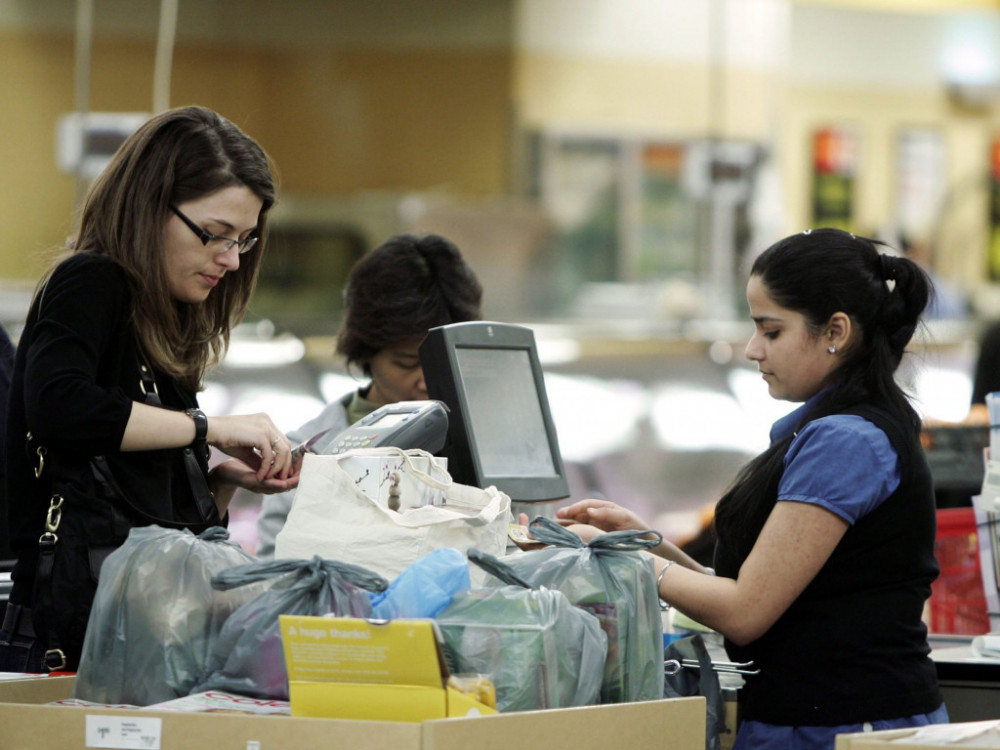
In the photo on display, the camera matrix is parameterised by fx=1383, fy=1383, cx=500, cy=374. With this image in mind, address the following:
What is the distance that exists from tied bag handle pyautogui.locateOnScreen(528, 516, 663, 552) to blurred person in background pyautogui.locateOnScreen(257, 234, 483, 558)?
0.98 m

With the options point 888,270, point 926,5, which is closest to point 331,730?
point 888,270

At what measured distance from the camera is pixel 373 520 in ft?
6.34

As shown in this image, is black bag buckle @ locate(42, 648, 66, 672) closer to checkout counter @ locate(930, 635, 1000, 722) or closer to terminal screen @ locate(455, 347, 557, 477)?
terminal screen @ locate(455, 347, 557, 477)

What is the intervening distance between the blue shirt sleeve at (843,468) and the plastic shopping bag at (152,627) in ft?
2.92

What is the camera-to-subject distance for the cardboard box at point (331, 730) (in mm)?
1631

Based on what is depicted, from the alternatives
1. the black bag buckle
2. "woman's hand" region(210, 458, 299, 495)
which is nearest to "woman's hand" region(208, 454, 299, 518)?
"woman's hand" region(210, 458, 299, 495)

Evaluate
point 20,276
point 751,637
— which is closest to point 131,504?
point 751,637

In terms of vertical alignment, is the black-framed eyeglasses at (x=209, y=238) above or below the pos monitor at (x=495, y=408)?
above

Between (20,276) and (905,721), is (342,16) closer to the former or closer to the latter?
(20,276)

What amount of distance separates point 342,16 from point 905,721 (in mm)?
4070

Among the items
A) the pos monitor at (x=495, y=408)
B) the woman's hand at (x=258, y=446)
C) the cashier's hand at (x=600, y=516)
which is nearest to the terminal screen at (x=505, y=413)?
the pos monitor at (x=495, y=408)

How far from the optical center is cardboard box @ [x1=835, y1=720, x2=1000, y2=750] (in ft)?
5.82

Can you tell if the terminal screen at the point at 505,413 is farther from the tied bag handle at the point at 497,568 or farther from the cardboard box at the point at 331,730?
the cardboard box at the point at 331,730

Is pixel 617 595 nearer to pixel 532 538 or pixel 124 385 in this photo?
pixel 532 538
